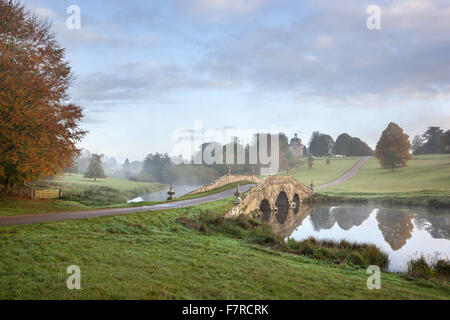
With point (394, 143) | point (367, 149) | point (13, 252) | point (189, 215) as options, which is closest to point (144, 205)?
point (189, 215)

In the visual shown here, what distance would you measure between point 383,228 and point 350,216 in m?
7.17

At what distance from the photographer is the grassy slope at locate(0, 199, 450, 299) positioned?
5742 millimetres

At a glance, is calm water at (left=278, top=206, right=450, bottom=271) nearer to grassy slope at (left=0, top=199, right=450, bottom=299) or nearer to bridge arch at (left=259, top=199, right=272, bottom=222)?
bridge arch at (left=259, top=199, right=272, bottom=222)

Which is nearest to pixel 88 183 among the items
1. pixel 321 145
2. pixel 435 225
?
pixel 435 225

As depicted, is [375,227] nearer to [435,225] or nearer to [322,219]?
[435,225]

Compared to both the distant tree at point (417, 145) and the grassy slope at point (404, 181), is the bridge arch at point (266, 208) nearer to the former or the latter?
the grassy slope at point (404, 181)

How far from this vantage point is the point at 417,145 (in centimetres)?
8406

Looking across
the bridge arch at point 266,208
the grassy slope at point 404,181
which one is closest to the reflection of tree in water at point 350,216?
the bridge arch at point 266,208

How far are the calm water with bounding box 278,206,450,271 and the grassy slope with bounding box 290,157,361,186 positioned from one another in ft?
99.1

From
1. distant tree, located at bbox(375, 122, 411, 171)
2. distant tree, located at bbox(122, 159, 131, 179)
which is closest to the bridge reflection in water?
distant tree, located at bbox(375, 122, 411, 171)

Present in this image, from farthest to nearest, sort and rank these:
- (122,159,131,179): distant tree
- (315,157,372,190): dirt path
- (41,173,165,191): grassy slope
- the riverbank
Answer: (122,159,131,179): distant tree, (315,157,372,190): dirt path, (41,173,165,191): grassy slope, the riverbank

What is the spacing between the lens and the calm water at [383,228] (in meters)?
17.4
